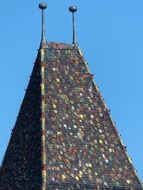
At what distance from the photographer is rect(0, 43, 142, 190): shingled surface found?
5716cm

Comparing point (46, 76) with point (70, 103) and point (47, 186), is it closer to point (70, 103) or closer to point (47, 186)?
point (70, 103)

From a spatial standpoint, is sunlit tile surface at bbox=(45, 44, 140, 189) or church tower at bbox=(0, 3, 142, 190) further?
sunlit tile surface at bbox=(45, 44, 140, 189)

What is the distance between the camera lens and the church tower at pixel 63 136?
57.1m

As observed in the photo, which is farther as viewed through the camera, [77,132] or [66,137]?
[77,132]

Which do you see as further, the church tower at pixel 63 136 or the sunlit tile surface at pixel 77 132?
the sunlit tile surface at pixel 77 132

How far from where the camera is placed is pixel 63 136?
5819 cm

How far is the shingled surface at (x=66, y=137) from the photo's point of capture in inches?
2250

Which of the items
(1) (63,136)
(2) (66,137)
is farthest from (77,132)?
(1) (63,136)

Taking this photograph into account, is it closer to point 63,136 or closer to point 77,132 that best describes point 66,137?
point 63,136

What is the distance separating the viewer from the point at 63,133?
58.3m

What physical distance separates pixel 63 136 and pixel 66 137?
145 millimetres

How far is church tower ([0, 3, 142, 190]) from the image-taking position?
57.1m

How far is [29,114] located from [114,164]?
4199 mm

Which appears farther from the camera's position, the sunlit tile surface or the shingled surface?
the sunlit tile surface
